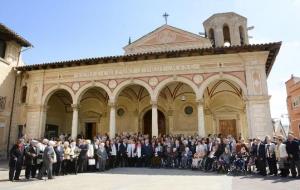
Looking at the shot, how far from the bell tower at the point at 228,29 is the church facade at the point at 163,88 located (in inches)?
3.4

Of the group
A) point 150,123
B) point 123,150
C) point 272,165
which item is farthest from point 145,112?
point 272,165

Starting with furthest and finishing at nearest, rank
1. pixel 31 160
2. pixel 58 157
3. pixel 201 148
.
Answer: pixel 201 148 < pixel 58 157 < pixel 31 160

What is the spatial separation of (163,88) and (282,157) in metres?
8.01

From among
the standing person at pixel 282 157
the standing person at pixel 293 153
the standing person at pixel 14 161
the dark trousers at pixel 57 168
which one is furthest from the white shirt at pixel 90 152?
the standing person at pixel 293 153

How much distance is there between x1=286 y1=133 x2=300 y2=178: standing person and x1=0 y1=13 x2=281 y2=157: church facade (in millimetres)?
3803

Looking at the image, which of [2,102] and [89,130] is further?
[89,130]

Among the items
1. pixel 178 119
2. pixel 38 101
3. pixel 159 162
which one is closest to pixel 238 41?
pixel 178 119

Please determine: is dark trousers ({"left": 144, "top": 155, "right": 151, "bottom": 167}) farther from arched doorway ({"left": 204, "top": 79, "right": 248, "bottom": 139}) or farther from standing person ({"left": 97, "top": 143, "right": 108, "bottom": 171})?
arched doorway ({"left": 204, "top": 79, "right": 248, "bottom": 139})

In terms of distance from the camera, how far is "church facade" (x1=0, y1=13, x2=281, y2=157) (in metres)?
14.1

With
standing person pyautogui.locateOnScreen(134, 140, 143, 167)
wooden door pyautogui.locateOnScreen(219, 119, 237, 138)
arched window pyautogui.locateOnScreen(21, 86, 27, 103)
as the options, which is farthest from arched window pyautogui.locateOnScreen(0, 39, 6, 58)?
wooden door pyautogui.locateOnScreen(219, 119, 237, 138)

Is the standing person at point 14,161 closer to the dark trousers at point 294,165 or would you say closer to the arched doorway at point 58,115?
the dark trousers at point 294,165

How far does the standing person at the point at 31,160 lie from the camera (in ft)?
31.4

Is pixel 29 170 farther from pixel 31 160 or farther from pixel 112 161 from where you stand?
pixel 112 161

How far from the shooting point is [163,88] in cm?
1579
